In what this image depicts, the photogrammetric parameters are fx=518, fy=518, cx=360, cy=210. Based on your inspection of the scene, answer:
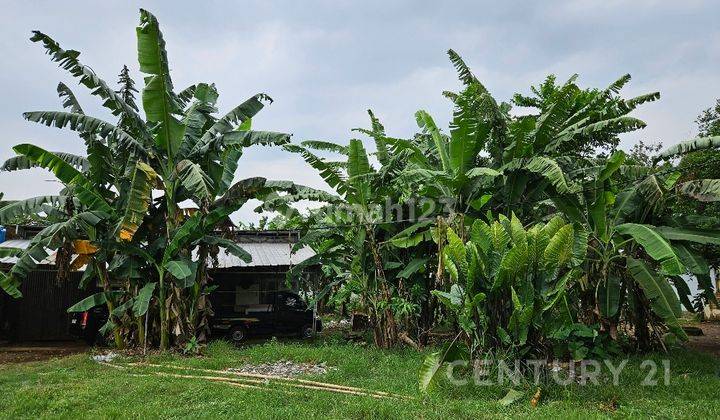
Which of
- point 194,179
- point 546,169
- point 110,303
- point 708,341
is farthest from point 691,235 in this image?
point 110,303

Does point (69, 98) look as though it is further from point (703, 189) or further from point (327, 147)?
point (703, 189)

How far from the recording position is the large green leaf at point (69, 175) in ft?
32.2

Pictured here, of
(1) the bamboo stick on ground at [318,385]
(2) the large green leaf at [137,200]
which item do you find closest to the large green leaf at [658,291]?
(1) the bamboo stick on ground at [318,385]

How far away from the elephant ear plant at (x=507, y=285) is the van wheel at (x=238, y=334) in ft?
26.3

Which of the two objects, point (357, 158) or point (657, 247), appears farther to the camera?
point (357, 158)

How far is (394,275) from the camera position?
37.1ft

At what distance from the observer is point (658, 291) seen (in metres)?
7.98

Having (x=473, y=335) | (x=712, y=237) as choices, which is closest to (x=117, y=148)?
(x=473, y=335)

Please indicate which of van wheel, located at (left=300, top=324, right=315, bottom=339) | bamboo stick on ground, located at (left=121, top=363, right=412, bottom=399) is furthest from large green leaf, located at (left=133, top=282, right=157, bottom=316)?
van wheel, located at (left=300, top=324, right=315, bottom=339)

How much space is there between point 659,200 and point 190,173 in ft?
27.8

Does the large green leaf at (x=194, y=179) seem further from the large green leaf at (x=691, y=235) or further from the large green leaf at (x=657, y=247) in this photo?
the large green leaf at (x=691, y=235)

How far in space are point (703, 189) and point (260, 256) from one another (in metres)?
11.0

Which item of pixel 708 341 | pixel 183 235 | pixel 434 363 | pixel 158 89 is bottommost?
pixel 708 341

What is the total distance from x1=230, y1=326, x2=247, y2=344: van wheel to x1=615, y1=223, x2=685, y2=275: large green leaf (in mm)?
9653
